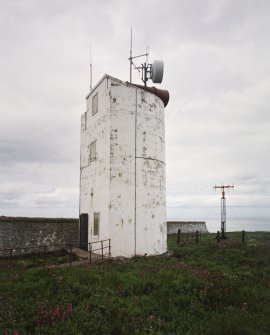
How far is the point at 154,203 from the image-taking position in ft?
63.3

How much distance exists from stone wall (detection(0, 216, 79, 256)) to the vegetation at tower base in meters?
4.96

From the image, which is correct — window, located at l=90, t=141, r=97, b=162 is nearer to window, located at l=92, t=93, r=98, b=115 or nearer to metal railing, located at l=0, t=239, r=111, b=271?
window, located at l=92, t=93, r=98, b=115

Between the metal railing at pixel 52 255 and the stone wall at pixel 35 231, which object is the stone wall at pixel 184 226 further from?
the metal railing at pixel 52 255

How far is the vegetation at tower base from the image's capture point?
343 inches

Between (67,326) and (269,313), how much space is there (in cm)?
620

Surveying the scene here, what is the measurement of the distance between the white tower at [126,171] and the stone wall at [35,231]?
5.60 ft

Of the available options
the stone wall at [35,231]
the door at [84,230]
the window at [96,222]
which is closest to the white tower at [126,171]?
the window at [96,222]

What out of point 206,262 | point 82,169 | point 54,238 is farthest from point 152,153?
point 54,238

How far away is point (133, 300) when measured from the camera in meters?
10.5

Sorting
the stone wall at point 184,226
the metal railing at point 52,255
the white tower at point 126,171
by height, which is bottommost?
the stone wall at point 184,226

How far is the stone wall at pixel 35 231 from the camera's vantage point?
18.3m

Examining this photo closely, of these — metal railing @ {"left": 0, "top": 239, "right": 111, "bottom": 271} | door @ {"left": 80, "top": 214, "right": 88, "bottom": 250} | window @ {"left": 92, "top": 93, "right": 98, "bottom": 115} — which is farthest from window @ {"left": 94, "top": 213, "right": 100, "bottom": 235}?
window @ {"left": 92, "top": 93, "right": 98, "bottom": 115}

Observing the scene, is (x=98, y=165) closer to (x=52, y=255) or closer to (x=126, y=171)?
(x=126, y=171)

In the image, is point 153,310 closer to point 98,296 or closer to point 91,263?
point 98,296
